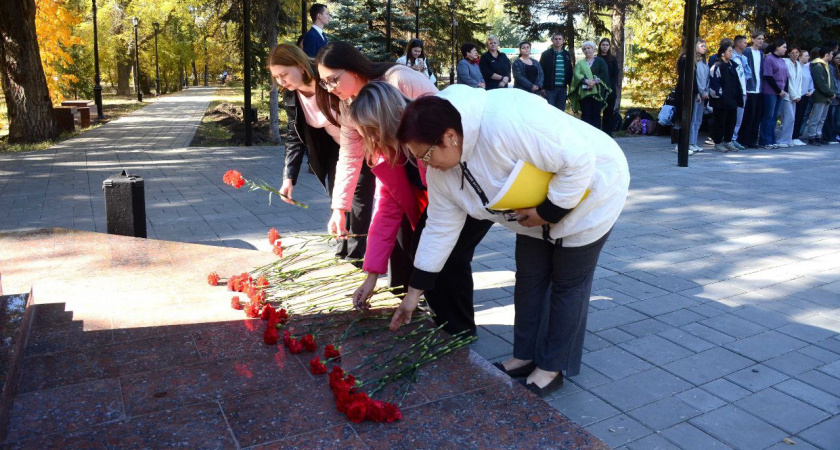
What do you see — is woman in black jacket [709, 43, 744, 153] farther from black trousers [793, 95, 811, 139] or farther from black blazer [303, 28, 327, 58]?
black blazer [303, 28, 327, 58]

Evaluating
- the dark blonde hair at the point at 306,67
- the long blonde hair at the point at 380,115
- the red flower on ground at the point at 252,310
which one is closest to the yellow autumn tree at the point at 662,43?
the dark blonde hair at the point at 306,67

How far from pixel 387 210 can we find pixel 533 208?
0.98 m

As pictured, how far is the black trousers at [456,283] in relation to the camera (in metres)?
3.68

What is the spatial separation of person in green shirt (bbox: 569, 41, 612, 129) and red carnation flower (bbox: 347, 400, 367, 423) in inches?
433

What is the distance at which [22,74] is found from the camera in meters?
14.3

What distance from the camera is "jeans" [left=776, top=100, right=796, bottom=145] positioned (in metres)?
13.4

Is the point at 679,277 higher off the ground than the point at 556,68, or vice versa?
the point at 556,68

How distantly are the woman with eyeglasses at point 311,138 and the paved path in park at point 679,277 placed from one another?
102 centimetres

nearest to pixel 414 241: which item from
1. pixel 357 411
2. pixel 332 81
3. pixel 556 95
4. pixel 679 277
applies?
pixel 332 81

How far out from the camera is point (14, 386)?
2957mm

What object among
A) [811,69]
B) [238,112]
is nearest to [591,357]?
[811,69]

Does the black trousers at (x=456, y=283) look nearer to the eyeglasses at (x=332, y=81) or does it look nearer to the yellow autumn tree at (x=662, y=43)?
the eyeglasses at (x=332, y=81)

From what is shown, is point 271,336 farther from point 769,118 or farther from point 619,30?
point 619,30

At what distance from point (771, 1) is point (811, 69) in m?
6.49
